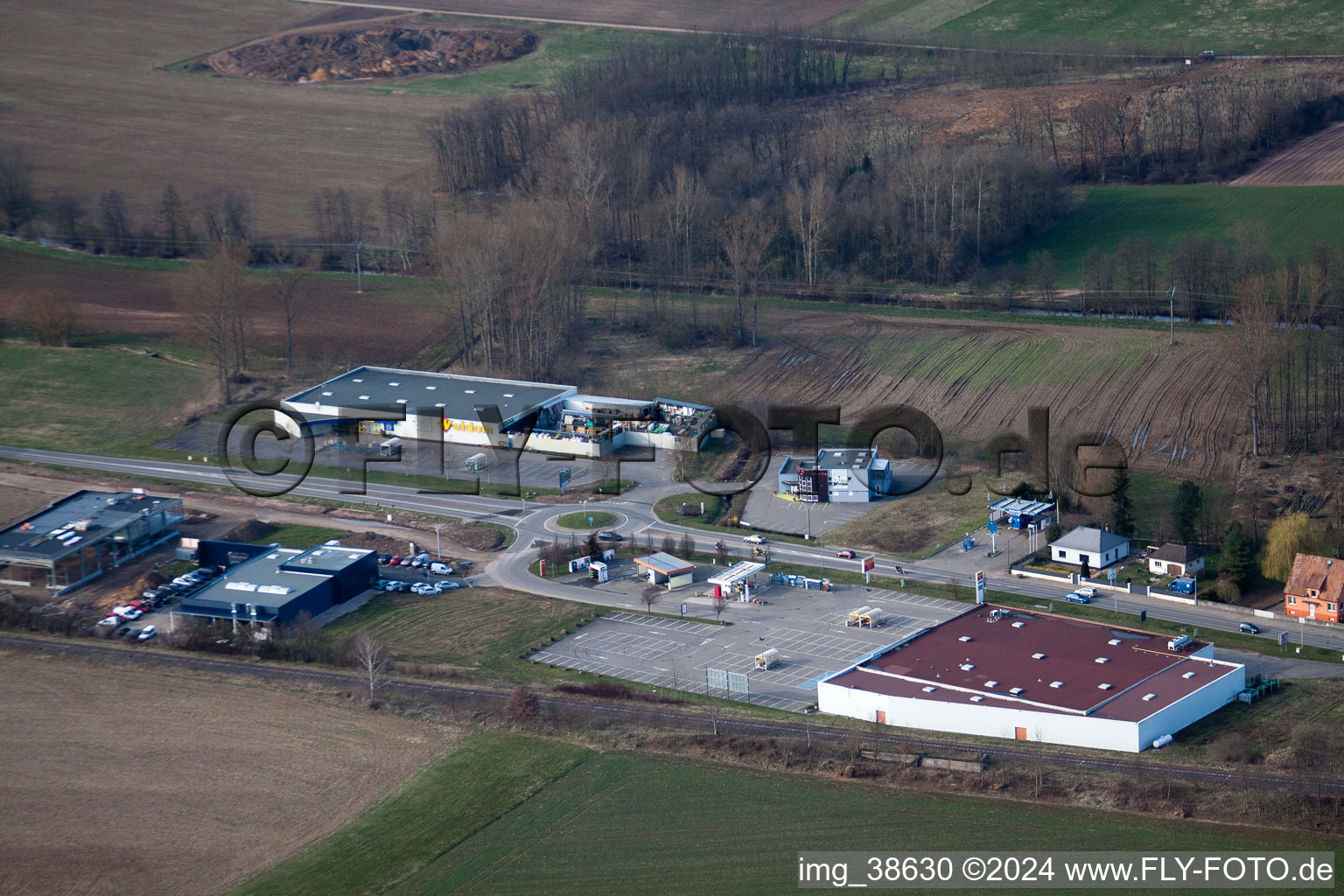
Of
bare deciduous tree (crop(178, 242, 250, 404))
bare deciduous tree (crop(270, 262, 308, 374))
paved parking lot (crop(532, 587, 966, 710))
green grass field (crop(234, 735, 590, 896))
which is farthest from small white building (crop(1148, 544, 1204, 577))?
bare deciduous tree (crop(270, 262, 308, 374))

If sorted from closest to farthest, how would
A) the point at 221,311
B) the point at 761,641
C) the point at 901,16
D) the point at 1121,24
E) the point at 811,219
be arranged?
1. the point at 761,641
2. the point at 221,311
3. the point at 811,219
4. the point at 1121,24
5. the point at 901,16

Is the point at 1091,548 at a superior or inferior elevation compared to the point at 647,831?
superior

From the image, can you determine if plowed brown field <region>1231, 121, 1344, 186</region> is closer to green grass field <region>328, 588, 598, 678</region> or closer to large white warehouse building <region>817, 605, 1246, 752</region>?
large white warehouse building <region>817, 605, 1246, 752</region>

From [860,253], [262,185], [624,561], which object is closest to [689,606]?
[624,561]

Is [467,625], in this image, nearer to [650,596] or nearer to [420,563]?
[420,563]

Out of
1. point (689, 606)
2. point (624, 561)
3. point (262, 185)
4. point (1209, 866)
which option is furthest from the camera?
point (262, 185)

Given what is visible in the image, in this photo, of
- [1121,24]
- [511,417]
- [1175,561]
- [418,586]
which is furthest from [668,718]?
[1121,24]

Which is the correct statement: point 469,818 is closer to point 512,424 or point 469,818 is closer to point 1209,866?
point 1209,866
